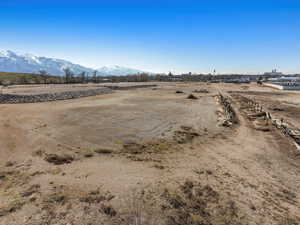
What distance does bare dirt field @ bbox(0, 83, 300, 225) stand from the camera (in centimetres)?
416

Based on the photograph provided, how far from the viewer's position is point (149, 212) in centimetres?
418

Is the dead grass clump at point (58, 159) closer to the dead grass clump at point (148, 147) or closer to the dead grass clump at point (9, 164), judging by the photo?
the dead grass clump at point (9, 164)

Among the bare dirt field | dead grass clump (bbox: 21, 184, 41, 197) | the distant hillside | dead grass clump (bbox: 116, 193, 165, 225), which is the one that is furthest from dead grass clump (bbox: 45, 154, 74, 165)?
the distant hillside

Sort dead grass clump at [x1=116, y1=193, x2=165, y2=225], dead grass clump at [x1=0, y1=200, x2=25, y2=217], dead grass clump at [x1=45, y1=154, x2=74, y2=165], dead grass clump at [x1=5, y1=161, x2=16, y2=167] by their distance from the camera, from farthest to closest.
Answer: dead grass clump at [x1=45, y1=154, x2=74, y2=165] → dead grass clump at [x1=5, y1=161, x2=16, y2=167] → dead grass clump at [x1=0, y1=200, x2=25, y2=217] → dead grass clump at [x1=116, y1=193, x2=165, y2=225]

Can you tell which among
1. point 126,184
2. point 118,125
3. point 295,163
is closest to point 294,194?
point 295,163

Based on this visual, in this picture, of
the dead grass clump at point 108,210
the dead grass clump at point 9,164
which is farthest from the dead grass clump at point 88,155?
the dead grass clump at point 108,210

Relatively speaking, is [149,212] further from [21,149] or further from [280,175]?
[21,149]

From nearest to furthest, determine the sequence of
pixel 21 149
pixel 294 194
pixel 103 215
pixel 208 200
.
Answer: pixel 103 215
pixel 208 200
pixel 294 194
pixel 21 149

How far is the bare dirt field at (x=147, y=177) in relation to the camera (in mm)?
4156

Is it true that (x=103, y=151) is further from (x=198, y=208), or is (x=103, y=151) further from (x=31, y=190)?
(x=198, y=208)

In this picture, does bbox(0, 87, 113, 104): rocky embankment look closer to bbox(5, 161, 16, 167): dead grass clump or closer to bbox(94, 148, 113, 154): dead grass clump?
bbox(5, 161, 16, 167): dead grass clump

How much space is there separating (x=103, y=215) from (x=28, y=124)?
12.2 meters

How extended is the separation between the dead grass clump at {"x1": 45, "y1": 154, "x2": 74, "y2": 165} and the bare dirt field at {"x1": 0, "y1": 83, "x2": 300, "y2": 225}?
1.7 inches

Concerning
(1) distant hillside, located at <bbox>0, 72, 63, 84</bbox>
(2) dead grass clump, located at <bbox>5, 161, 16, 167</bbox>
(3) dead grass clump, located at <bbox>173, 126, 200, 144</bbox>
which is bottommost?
(2) dead grass clump, located at <bbox>5, 161, 16, 167</bbox>
